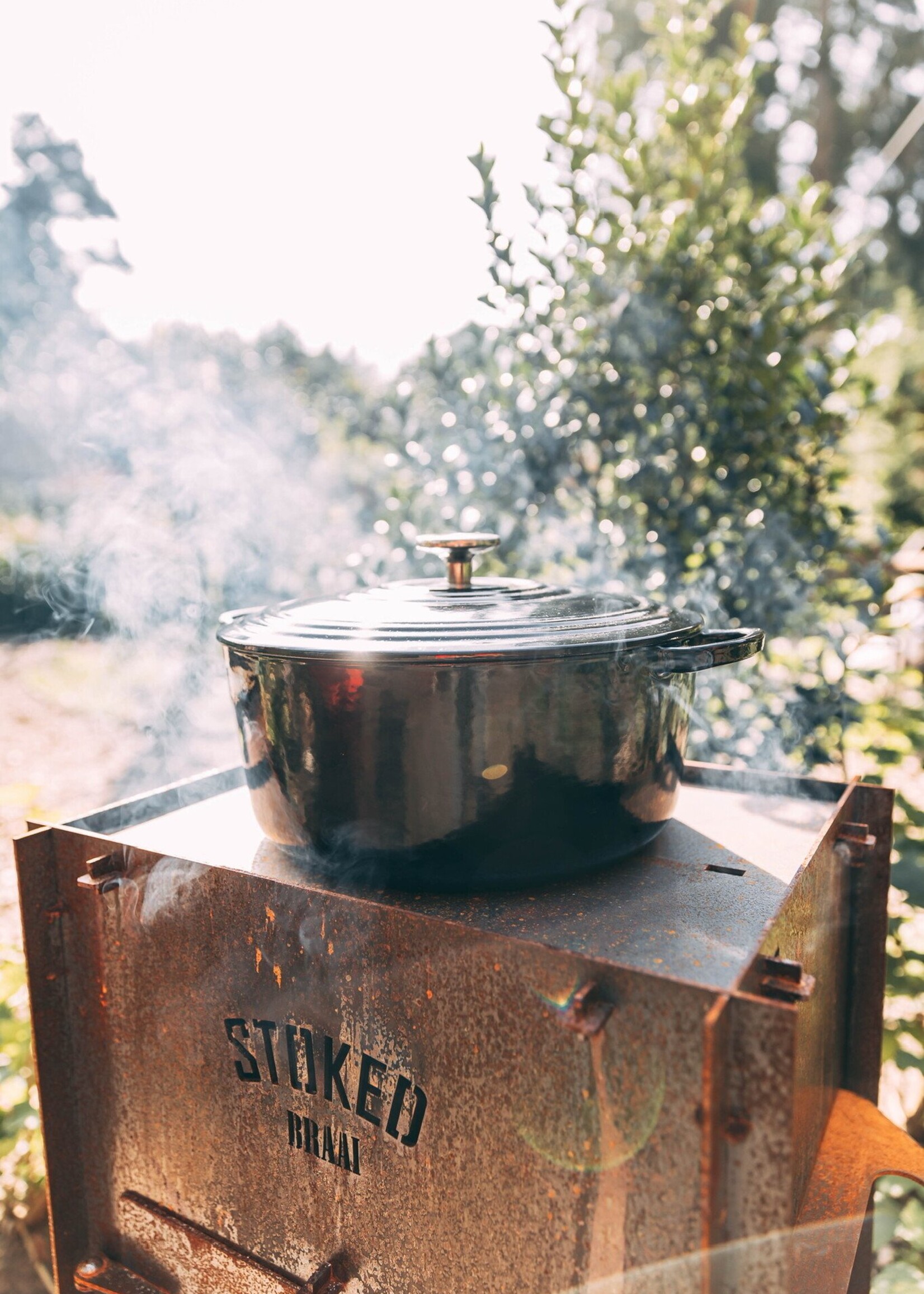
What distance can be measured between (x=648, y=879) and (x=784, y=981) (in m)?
0.42

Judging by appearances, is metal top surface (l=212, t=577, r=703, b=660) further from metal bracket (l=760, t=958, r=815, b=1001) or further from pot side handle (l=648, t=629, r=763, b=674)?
metal bracket (l=760, t=958, r=815, b=1001)

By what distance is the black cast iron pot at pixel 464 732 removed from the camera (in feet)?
4.21

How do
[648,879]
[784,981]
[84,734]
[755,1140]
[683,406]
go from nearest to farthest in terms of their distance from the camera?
[755,1140]
[784,981]
[648,879]
[683,406]
[84,734]

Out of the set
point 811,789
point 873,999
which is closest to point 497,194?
point 811,789

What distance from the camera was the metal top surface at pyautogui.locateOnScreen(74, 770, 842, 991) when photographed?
1.21 meters

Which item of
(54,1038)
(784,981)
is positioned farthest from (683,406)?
(54,1038)

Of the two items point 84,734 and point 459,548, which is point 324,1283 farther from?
point 84,734

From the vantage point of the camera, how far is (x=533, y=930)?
1261 mm

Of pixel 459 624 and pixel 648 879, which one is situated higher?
pixel 459 624

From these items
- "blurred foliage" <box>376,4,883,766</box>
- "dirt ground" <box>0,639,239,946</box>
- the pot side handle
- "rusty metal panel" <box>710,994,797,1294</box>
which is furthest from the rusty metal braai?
"blurred foliage" <box>376,4,883,766</box>

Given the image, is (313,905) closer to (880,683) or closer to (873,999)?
(873,999)

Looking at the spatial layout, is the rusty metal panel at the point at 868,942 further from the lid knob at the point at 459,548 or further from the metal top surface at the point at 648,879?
the lid knob at the point at 459,548

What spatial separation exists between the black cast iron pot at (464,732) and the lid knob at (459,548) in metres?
0.17

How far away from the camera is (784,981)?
1.11 m
